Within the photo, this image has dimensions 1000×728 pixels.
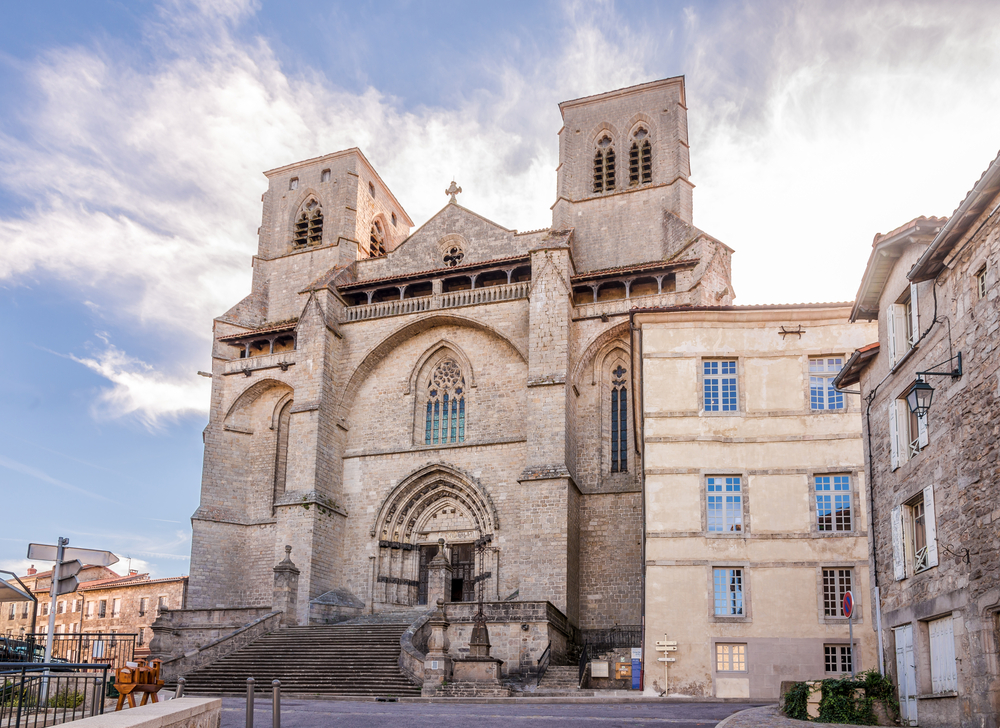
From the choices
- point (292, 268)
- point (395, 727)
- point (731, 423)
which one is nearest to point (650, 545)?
point (731, 423)

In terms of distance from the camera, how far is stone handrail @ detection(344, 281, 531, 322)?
95.3 feet

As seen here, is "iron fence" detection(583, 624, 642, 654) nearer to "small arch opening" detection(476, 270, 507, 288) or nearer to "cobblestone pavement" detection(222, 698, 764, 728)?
"cobblestone pavement" detection(222, 698, 764, 728)

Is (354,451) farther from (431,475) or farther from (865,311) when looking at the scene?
(865,311)

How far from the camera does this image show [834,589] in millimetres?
17828

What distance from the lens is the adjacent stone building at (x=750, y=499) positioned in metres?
17.6

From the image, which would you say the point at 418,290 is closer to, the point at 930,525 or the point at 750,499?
the point at 750,499

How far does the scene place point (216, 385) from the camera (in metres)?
32.5

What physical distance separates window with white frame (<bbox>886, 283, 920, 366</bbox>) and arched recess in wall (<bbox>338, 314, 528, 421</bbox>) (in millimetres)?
16837

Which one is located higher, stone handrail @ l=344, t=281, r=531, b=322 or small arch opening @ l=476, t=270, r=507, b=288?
small arch opening @ l=476, t=270, r=507, b=288

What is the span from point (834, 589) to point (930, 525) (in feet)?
22.4

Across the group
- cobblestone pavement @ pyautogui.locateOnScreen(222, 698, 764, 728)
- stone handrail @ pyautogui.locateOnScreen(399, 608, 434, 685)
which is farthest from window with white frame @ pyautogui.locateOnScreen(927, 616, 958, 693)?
stone handrail @ pyautogui.locateOnScreen(399, 608, 434, 685)

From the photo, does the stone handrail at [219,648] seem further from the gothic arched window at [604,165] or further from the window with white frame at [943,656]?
the gothic arched window at [604,165]

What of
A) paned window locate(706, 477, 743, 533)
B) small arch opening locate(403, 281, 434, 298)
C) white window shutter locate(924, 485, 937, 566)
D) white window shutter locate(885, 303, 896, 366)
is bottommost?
white window shutter locate(924, 485, 937, 566)

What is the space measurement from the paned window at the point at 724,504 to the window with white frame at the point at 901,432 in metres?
5.57
